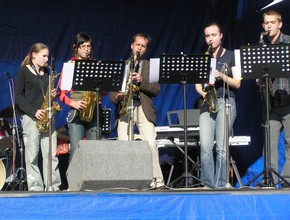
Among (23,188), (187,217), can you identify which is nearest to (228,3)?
(23,188)

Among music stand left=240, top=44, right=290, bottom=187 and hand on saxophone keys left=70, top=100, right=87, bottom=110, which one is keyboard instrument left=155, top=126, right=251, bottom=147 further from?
music stand left=240, top=44, right=290, bottom=187

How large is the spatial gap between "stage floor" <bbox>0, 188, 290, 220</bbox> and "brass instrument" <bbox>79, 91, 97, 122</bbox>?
207 centimetres

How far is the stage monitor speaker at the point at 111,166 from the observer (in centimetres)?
640

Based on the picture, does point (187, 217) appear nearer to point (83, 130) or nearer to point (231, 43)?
point (83, 130)

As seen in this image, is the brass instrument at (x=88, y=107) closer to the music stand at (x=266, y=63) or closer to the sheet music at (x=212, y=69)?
the sheet music at (x=212, y=69)

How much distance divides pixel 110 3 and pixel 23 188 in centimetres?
333

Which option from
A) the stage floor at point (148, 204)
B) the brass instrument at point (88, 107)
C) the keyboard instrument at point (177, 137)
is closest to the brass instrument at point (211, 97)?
the brass instrument at point (88, 107)

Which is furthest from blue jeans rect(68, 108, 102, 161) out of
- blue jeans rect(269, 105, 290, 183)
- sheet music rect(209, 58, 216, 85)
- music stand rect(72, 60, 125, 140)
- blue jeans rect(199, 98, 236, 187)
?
blue jeans rect(269, 105, 290, 183)

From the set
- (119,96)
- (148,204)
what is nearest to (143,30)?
(119,96)

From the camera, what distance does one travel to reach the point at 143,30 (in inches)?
412

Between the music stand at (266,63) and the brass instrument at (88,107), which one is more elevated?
the music stand at (266,63)

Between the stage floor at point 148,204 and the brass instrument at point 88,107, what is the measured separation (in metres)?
2.07

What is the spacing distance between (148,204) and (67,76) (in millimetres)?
2188

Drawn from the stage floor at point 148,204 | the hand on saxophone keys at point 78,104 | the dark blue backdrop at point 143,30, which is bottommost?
the stage floor at point 148,204
